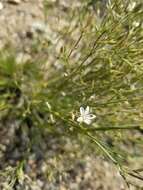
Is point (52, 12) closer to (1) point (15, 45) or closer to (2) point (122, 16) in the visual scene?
(1) point (15, 45)

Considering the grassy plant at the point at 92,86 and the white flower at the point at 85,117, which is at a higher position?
the grassy plant at the point at 92,86

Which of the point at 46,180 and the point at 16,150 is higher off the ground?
the point at 16,150

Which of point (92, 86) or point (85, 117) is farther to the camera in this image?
point (92, 86)

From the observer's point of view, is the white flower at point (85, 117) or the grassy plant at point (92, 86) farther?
the grassy plant at point (92, 86)

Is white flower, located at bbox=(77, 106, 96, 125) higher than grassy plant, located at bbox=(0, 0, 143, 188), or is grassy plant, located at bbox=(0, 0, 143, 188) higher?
grassy plant, located at bbox=(0, 0, 143, 188)

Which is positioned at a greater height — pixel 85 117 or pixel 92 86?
pixel 92 86

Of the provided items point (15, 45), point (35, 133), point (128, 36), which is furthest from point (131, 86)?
point (15, 45)

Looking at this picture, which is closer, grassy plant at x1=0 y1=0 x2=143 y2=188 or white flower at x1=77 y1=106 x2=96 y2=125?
white flower at x1=77 y1=106 x2=96 y2=125

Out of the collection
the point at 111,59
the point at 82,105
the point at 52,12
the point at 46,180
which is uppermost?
the point at 52,12
